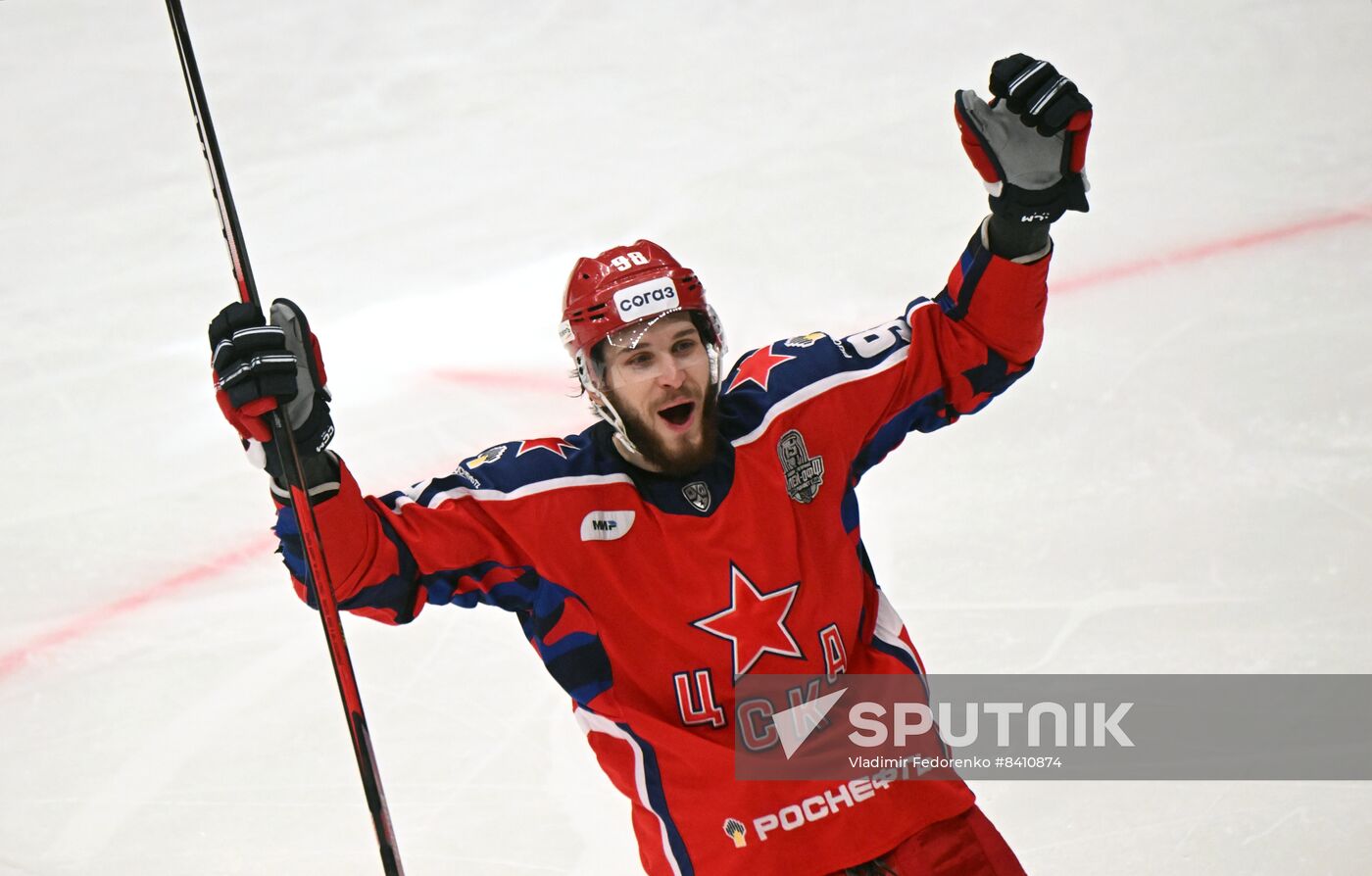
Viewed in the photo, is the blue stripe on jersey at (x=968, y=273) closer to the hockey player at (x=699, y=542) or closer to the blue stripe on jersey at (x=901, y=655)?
the hockey player at (x=699, y=542)

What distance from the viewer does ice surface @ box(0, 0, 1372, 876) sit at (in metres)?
3.31

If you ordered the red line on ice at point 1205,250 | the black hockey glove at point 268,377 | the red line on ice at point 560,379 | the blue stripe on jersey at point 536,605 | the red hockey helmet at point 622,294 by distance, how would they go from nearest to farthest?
the black hockey glove at point 268,377 → the blue stripe on jersey at point 536,605 → the red hockey helmet at point 622,294 → the red line on ice at point 560,379 → the red line on ice at point 1205,250

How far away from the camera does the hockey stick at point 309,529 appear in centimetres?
215

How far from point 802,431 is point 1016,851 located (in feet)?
3.44

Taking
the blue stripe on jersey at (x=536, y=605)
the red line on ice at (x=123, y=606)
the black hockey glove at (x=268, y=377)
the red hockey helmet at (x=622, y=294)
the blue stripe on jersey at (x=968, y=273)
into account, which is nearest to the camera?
the black hockey glove at (x=268, y=377)

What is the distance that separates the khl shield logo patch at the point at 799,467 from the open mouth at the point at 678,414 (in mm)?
168

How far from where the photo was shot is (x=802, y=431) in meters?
2.59

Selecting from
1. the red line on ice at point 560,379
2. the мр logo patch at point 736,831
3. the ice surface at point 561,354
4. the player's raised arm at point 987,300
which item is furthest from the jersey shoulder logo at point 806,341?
the red line on ice at point 560,379

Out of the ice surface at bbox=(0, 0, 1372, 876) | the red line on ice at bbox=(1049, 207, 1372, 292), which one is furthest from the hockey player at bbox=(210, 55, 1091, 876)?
the red line on ice at bbox=(1049, 207, 1372, 292)

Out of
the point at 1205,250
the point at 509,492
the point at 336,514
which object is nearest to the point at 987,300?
the point at 509,492

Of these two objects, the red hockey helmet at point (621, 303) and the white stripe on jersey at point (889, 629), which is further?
the white stripe on jersey at point (889, 629)

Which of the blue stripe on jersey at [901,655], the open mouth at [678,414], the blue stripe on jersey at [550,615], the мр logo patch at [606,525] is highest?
the open mouth at [678,414]

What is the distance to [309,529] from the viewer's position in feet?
7.23

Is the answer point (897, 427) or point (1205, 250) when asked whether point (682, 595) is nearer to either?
point (897, 427)
